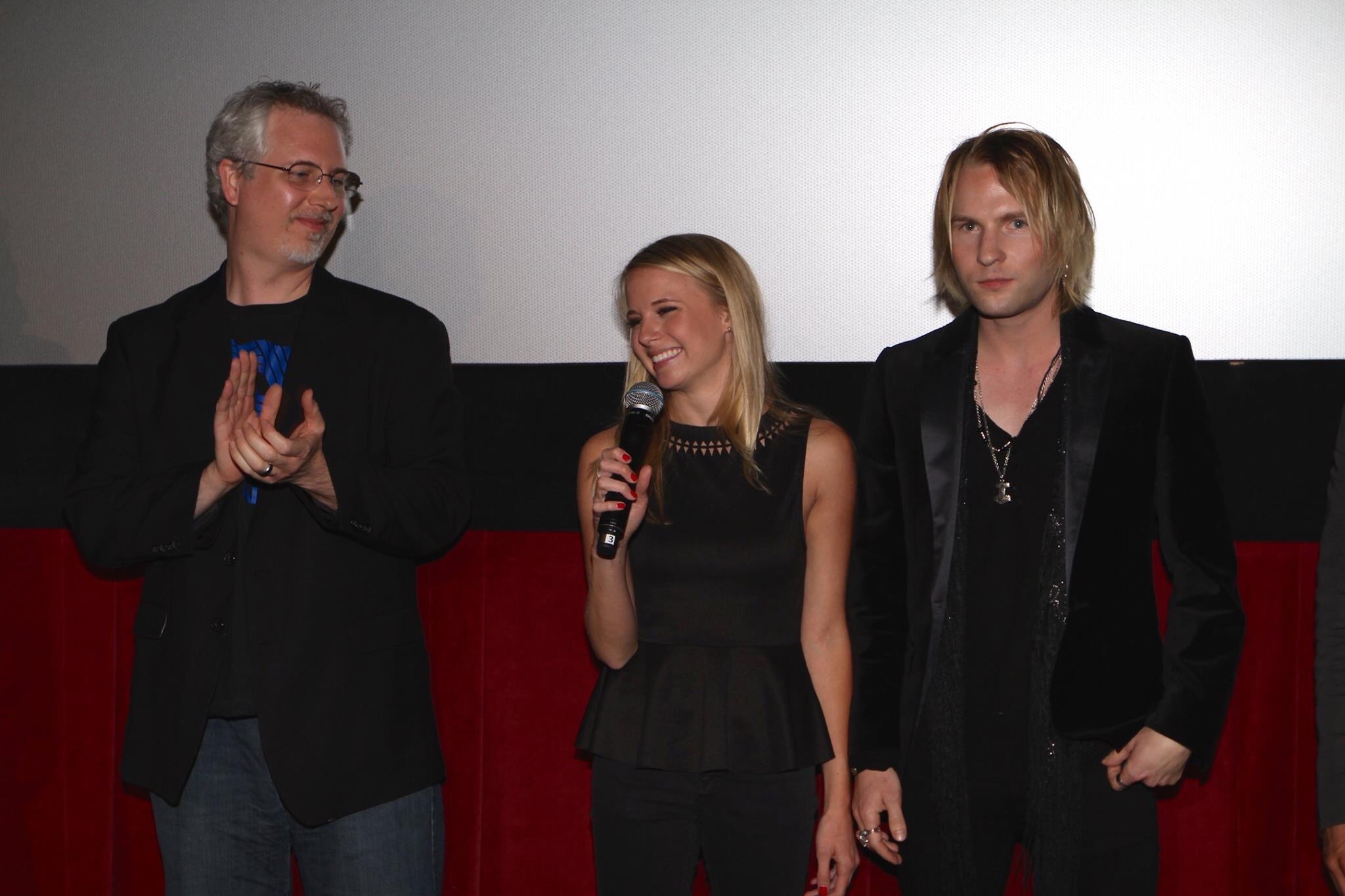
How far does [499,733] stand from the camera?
266 centimetres

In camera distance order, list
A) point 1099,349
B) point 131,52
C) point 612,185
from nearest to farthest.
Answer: point 1099,349 < point 612,185 < point 131,52

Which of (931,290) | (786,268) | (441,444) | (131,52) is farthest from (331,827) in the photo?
(131,52)

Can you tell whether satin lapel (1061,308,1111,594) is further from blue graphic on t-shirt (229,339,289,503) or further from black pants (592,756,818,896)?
blue graphic on t-shirt (229,339,289,503)

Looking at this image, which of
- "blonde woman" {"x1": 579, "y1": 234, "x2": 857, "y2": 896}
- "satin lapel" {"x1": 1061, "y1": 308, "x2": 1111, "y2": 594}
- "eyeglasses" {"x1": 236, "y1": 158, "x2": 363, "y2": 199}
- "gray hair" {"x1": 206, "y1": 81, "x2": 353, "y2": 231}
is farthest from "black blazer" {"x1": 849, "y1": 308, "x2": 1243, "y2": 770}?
"gray hair" {"x1": 206, "y1": 81, "x2": 353, "y2": 231}

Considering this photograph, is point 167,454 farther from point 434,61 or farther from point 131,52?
point 131,52

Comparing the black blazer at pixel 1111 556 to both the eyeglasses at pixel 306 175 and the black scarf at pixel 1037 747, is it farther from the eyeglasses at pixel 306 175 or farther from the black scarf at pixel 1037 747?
the eyeglasses at pixel 306 175

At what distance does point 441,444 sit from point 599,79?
1.03 m

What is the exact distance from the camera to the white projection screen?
248 cm

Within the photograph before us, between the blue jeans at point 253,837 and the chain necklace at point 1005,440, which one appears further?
the blue jeans at point 253,837

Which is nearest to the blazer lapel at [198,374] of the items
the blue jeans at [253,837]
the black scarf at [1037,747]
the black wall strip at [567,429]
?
the blue jeans at [253,837]

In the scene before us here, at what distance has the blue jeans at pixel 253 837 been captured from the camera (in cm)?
212

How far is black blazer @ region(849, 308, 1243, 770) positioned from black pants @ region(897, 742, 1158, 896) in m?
0.08

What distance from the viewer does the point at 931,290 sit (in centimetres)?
265

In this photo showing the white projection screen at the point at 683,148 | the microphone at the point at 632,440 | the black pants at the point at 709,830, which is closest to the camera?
the microphone at the point at 632,440
